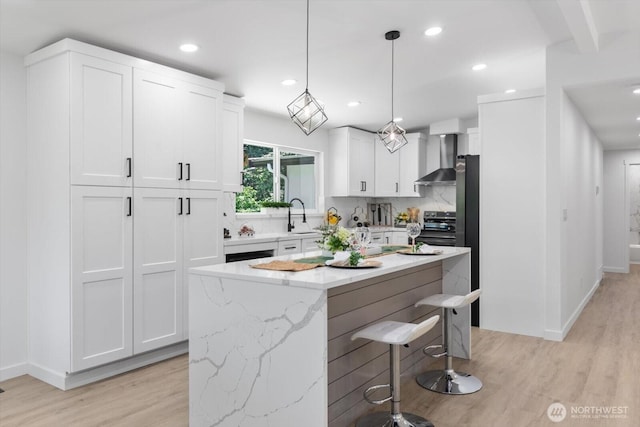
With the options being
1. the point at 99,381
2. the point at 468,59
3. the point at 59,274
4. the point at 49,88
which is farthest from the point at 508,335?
the point at 49,88

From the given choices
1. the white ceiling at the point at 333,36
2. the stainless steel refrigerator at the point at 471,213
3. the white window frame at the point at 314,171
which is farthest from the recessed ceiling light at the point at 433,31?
the white window frame at the point at 314,171

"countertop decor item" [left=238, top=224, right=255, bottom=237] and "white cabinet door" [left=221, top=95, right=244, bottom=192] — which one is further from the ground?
"white cabinet door" [left=221, top=95, right=244, bottom=192]

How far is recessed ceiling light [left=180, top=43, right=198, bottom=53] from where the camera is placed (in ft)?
11.4

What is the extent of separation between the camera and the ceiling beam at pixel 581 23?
113 inches

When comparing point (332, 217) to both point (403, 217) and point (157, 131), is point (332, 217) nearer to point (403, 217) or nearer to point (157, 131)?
point (403, 217)

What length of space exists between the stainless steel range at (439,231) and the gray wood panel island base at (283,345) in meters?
3.02

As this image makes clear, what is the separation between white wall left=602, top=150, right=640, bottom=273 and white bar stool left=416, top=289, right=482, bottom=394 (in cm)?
672

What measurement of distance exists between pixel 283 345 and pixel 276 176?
4.06 metres

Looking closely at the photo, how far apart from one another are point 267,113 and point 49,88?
2.83 m

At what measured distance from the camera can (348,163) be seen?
263 inches

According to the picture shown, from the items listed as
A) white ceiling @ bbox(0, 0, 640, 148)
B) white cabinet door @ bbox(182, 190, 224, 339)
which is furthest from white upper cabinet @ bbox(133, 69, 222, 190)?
white ceiling @ bbox(0, 0, 640, 148)

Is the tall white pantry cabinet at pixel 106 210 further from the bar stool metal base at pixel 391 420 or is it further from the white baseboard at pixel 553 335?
the white baseboard at pixel 553 335

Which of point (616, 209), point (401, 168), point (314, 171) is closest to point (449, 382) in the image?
point (314, 171)

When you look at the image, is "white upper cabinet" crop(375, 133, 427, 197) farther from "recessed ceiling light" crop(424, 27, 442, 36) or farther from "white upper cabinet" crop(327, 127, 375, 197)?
"recessed ceiling light" crop(424, 27, 442, 36)
